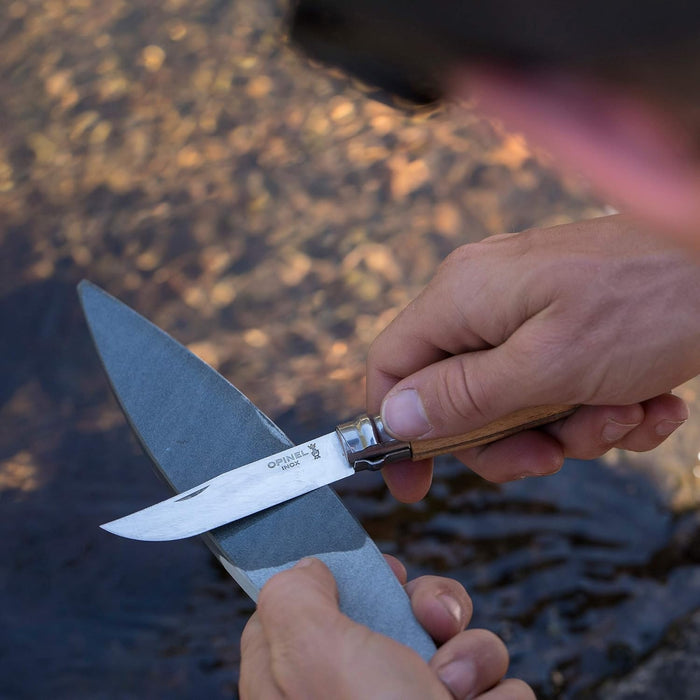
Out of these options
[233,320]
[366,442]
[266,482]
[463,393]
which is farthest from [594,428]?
[233,320]

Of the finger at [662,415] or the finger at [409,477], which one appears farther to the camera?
the finger at [409,477]

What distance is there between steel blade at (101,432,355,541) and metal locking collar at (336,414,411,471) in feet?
0.05

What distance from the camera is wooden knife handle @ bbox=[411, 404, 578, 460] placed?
4.03 feet

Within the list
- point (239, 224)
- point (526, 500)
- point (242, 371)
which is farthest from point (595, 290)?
point (239, 224)

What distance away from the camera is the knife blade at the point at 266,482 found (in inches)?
46.2

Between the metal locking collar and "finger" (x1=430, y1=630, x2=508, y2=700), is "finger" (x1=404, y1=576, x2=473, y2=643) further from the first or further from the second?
the metal locking collar

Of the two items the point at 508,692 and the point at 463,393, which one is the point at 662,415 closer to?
the point at 463,393

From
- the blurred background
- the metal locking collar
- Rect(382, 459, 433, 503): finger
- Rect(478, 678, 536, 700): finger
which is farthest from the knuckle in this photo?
the blurred background

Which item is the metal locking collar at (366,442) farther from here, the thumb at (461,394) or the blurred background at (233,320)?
the blurred background at (233,320)

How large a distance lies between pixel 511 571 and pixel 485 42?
1596mm

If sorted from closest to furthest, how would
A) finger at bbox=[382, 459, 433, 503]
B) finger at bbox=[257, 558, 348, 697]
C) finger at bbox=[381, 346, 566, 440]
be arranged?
finger at bbox=[257, 558, 348, 697] < finger at bbox=[381, 346, 566, 440] < finger at bbox=[382, 459, 433, 503]

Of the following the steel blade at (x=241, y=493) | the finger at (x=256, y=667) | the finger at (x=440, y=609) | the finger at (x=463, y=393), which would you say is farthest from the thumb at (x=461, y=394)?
the finger at (x=256, y=667)

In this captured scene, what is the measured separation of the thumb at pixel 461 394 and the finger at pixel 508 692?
370mm

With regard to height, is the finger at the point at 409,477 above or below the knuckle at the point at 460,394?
below
